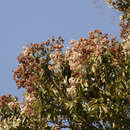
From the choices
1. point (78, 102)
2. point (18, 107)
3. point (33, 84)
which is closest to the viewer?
point (78, 102)

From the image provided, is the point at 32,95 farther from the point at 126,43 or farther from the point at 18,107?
the point at 126,43

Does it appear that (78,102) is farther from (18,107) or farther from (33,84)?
(18,107)

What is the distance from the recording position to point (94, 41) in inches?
500

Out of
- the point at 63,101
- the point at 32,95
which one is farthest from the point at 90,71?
the point at 32,95

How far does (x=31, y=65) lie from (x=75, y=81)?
7.13ft

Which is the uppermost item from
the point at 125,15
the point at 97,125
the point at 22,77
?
the point at 125,15

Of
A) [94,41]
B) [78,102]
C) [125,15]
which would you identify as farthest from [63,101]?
[125,15]

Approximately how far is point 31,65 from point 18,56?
567mm

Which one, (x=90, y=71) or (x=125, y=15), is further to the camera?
(x=125, y=15)

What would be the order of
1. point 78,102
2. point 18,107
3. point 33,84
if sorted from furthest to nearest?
point 18,107 → point 33,84 → point 78,102

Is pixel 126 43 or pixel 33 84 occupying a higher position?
pixel 126 43

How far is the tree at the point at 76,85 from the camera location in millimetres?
11430

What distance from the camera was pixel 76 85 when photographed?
38.4 ft

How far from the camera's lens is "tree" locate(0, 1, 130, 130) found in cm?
1143
